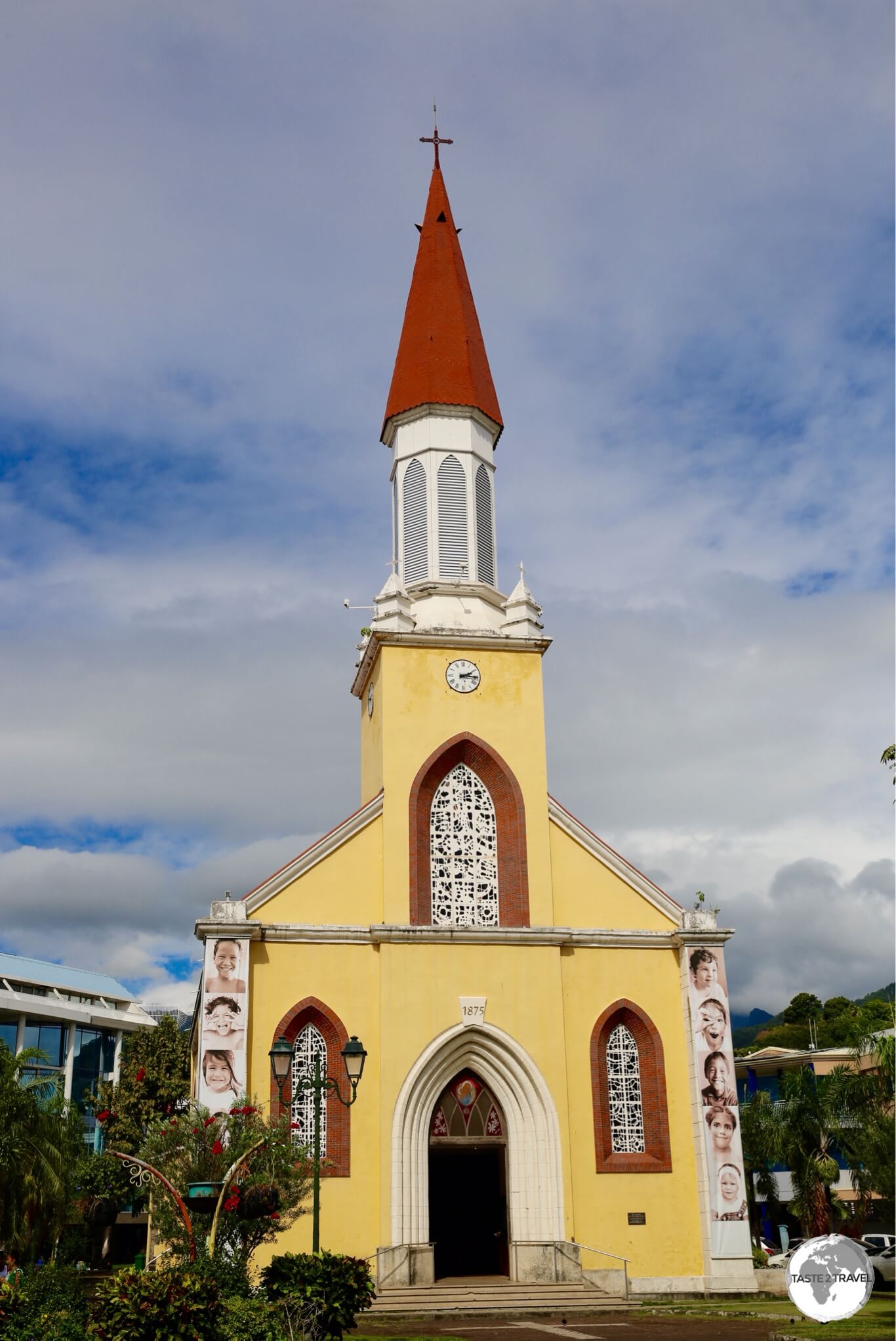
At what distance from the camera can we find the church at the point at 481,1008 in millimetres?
24750

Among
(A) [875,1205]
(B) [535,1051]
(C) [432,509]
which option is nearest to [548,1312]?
(B) [535,1051]

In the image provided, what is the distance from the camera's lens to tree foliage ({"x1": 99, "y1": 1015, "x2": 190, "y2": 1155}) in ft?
144

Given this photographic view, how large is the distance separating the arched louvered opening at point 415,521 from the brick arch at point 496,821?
4354mm

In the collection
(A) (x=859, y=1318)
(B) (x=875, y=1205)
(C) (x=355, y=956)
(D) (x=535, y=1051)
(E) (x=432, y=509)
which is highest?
(E) (x=432, y=509)

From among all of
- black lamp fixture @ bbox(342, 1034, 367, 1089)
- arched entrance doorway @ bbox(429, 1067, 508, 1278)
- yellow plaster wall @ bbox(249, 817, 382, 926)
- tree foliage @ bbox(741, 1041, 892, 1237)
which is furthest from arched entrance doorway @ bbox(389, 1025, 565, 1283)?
black lamp fixture @ bbox(342, 1034, 367, 1089)

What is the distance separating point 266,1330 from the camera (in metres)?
13.4

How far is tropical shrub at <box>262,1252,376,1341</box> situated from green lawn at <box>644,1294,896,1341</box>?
4.84m

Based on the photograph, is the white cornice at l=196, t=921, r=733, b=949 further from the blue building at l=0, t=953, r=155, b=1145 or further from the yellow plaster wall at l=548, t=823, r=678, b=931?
the blue building at l=0, t=953, r=155, b=1145

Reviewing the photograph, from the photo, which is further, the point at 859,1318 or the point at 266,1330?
the point at 266,1330

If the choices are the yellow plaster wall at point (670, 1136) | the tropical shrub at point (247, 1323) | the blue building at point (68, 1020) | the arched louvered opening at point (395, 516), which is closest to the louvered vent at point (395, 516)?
the arched louvered opening at point (395, 516)

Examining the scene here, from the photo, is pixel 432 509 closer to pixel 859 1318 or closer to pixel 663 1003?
pixel 663 1003

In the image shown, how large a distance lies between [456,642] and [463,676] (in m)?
0.78

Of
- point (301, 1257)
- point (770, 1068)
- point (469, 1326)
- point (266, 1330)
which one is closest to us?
point (266, 1330)

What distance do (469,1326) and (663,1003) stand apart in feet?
27.1
